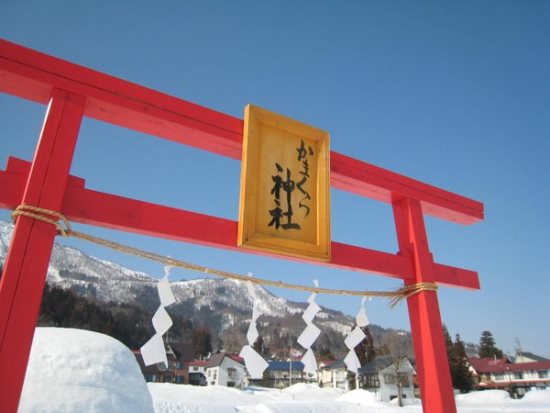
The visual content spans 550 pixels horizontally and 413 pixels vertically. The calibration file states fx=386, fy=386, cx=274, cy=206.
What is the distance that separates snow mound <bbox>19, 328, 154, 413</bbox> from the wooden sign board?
5.48 m

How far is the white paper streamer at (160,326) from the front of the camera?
2.60m

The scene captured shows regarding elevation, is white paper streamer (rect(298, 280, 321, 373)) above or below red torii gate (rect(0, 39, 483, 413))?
below

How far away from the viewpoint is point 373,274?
3836 millimetres

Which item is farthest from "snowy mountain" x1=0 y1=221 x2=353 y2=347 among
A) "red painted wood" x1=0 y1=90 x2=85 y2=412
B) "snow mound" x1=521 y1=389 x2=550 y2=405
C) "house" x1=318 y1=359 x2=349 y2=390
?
"red painted wood" x1=0 y1=90 x2=85 y2=412

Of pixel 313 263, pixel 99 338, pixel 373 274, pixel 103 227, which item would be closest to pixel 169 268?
pixel 103 227

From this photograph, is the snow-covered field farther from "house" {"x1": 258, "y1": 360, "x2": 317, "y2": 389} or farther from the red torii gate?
"house" {"x1": 258, "y1": 360, "x2": 317, "y2": 389}

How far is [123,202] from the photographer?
272cm

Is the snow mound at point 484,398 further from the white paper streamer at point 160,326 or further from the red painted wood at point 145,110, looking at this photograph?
the white paper streamer at point 160,326

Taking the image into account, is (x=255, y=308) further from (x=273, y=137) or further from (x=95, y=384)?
(x=95, y=384)

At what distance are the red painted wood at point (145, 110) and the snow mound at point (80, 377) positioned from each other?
5.40 metres

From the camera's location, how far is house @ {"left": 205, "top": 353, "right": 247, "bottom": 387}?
169ft

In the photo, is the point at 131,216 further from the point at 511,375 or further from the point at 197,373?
the point at 511,375

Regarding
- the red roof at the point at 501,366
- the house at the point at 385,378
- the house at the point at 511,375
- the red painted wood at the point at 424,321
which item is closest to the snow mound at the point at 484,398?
the house at the point at 385,378

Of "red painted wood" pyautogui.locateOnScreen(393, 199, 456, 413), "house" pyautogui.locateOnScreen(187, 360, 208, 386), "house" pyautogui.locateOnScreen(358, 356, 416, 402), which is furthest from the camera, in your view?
"house" pyautogui.locateOnScreen(187, 360, 208, 386)
